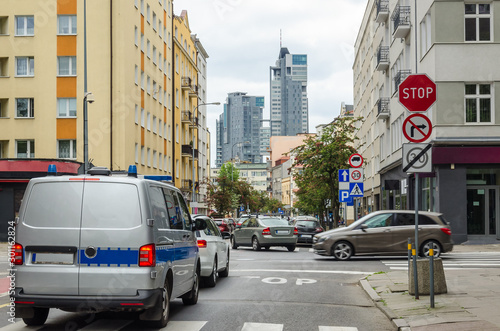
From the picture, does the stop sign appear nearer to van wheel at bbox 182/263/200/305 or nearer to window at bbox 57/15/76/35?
van wheel at bbox 182/263/200/305

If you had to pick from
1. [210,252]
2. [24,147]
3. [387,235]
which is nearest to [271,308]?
[210,252]

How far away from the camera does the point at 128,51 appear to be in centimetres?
4753

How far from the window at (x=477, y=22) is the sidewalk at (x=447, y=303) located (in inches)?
678

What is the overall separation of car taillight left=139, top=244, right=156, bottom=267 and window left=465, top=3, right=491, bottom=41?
25636 millimetres

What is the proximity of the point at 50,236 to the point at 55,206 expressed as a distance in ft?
1.23

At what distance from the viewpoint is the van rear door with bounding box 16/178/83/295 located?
8023 mm

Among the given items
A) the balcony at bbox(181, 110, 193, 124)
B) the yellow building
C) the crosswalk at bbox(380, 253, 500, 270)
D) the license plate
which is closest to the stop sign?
the license plate

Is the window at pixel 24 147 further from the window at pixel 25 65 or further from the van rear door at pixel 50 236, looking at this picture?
the van rear door at pixel 50 236

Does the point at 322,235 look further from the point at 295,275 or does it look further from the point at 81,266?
the point at 81,266

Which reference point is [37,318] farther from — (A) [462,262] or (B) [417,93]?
(A) [462,262]

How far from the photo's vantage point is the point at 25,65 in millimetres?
46375

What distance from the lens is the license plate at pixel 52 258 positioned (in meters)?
8.08

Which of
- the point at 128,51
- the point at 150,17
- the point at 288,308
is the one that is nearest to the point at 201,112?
the point at 150,17

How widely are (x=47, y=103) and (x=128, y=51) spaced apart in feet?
22.2
